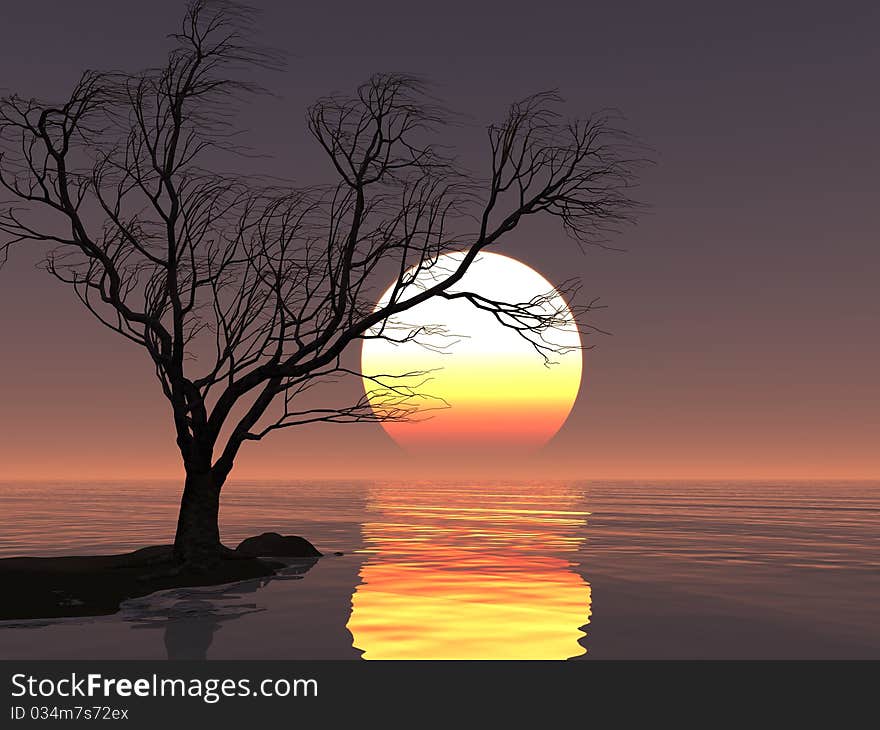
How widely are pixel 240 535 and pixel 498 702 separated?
1392 inches

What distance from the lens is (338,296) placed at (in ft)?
88.9

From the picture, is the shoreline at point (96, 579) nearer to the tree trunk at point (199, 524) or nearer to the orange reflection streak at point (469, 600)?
the tree trunk at point (199, 524)

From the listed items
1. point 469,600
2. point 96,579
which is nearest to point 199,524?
point 96,579

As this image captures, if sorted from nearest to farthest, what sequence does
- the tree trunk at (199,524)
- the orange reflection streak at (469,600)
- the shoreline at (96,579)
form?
the orange reflection streak at (469,600), the shoreline at (96,579), the tree trunk at (199,524)

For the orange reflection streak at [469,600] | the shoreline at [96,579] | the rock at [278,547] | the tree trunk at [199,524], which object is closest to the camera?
the orange reflection streak at [469,600]

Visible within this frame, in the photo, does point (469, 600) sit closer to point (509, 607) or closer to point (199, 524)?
point (509, 607)

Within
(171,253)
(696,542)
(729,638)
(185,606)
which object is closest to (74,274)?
(171,253)

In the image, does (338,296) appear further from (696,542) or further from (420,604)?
(696,542)

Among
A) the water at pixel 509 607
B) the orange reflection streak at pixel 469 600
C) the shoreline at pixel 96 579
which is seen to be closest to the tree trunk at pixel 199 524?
the shoreline at pixel 96 579

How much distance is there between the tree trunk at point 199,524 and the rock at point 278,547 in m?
5.52

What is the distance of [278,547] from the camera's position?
107ft

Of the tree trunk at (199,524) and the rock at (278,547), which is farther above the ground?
the tree trunk at (199,524)

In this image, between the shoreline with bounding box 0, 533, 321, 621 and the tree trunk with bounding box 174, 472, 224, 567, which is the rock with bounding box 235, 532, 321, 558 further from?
the tree trunk with bounding box 174, 472, 224, 567

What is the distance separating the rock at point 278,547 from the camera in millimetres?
32531
